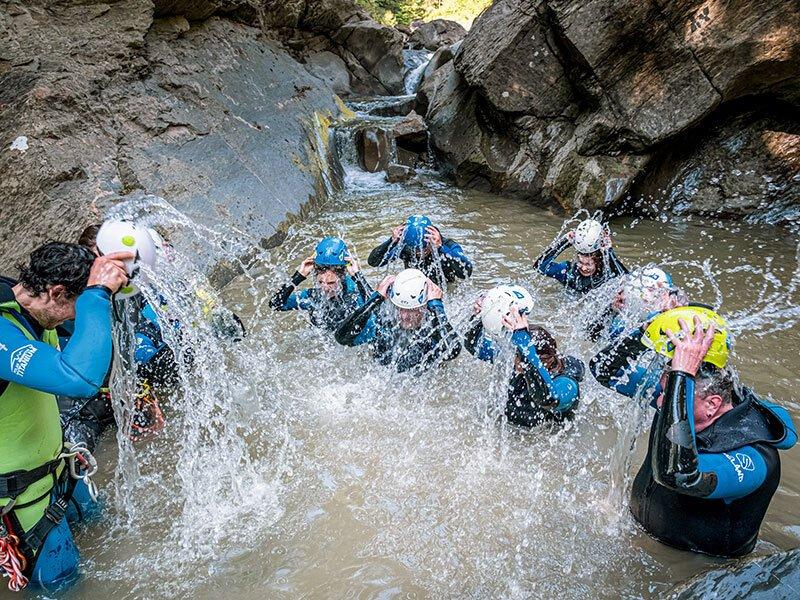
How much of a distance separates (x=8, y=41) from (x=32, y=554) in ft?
23.4

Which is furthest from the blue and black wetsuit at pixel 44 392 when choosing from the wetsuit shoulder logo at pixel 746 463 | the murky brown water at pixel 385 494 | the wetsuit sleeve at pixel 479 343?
the wetsuit shoulder logo at pixel 746 463

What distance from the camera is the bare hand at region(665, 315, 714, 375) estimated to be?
2.21 metres

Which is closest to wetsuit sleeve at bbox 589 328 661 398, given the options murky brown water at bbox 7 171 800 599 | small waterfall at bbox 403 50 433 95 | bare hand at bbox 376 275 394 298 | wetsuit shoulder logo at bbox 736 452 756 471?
murky brown water at bbox 7 171 800 599

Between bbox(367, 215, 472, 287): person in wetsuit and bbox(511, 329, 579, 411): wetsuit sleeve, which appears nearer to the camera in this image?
bbox(511, 329, 579, 411): wetsuit sleeve

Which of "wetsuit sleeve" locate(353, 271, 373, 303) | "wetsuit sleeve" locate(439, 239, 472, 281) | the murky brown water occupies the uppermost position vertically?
"wetsuit sleeve" locate(439, 239, 472, 281)

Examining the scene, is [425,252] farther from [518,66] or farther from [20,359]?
[518,66]

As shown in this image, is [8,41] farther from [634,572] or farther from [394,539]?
[634,572]

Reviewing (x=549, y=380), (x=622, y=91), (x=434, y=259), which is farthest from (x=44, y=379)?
(x=622, y=91)

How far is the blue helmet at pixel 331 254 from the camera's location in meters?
4.71

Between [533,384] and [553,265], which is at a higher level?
[553,265]

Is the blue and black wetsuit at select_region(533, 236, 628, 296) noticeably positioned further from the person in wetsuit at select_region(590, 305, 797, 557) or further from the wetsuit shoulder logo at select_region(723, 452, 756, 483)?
the wetsuit shoulder logo at select_region(723, 452, 756, 483)

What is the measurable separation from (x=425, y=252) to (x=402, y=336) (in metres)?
1.71

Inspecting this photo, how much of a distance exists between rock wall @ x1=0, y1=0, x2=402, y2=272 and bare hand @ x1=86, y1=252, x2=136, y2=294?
13.7 ft

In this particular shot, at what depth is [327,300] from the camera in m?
5.11
